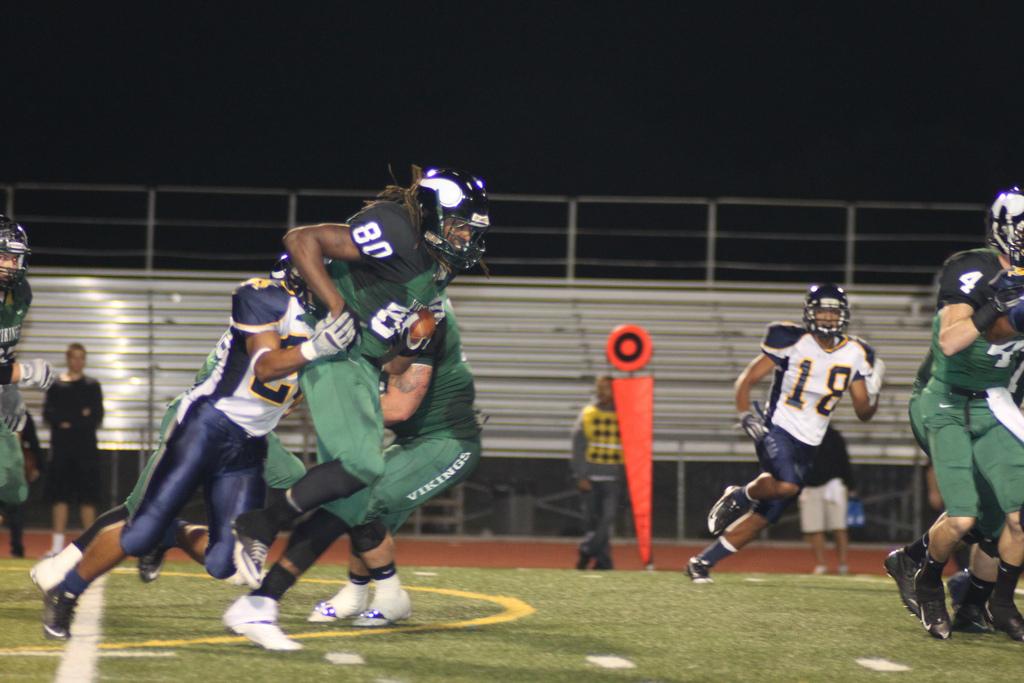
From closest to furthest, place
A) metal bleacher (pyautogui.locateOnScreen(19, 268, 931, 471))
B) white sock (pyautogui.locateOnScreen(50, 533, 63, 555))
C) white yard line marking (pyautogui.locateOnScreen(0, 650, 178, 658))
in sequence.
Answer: white yard line marking (pyautogui.locateOnScreen(0, 650, 178, 658))
white sock (pyautogui.locateOnScreen(50, 533, 63, 555))
metal bleacher (pyautogui.locateOnScreen(19, 268, 931, 471))

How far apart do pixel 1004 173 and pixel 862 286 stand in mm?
4192

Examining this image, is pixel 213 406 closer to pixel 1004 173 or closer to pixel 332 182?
pixel 332 182

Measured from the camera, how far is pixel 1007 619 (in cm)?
606

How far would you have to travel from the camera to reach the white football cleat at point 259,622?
5031 mm

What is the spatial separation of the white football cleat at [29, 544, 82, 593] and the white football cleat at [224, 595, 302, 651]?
26.6 inches

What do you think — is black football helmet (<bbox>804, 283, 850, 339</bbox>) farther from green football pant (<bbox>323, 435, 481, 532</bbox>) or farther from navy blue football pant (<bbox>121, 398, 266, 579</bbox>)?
navy blue football pant (<bbox>121, 398, 266, 579</bbox>)

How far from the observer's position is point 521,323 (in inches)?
636

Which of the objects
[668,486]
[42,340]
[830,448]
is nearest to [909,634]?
[830,448]

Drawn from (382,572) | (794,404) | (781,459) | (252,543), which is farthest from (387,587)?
(794,404)

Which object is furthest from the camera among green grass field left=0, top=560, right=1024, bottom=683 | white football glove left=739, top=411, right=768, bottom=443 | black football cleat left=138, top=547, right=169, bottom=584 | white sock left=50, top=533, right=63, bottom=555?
white sock left=50, top=533, right=63, bottom=555

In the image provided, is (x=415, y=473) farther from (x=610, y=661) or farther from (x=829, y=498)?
(x=829, y=498)

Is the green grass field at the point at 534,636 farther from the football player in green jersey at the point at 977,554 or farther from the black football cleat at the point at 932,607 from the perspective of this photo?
the football player in green jersey at the point at 977,554

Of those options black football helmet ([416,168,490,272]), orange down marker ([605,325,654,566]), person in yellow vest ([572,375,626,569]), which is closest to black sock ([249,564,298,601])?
black football helmet ([416,168,490,272])

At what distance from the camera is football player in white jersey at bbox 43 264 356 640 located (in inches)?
201
